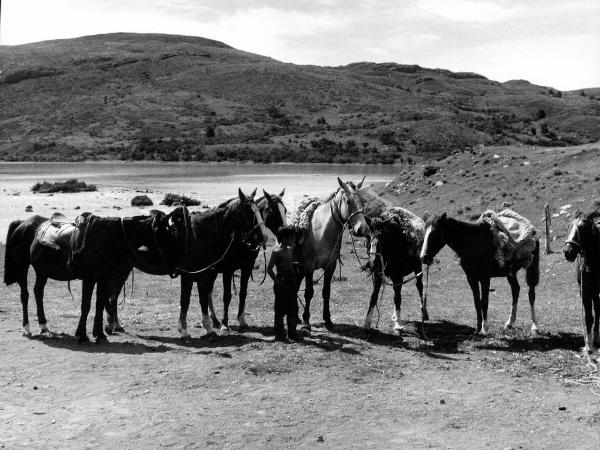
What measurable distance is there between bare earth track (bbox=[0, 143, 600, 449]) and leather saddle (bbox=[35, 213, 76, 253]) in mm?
1518

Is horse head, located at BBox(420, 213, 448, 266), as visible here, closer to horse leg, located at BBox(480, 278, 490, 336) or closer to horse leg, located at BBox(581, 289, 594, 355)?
horse leg, located at BBox(480, 278, 490, 336)

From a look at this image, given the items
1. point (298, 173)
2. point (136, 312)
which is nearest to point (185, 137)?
point (298, 173)

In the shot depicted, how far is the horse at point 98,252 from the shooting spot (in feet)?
34.9

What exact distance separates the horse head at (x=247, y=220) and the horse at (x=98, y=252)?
1022 millimetres

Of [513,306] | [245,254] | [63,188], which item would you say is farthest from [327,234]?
[63,188]

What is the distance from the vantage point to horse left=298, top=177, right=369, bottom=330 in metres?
11.1

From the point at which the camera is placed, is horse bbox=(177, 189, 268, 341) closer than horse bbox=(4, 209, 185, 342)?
No

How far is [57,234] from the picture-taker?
11133 mm

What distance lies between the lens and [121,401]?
320 inches

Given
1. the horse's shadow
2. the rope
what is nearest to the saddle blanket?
the rope

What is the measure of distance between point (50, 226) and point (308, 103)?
460ft

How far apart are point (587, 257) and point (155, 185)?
5678 cm

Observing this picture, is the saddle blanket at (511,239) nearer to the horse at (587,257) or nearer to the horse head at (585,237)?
the horse at (587,257)

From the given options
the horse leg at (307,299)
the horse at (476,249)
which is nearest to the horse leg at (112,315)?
the horse leg at (307,299)
